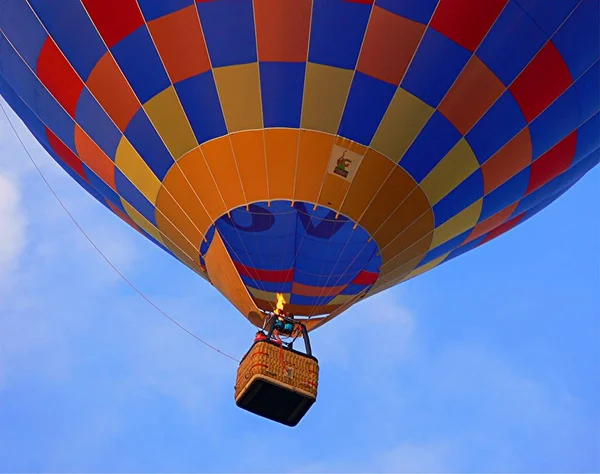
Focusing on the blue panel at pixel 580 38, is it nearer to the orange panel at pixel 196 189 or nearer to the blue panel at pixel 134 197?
the orange panel at pixel 196 189

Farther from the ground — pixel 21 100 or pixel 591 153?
pixel 591 153

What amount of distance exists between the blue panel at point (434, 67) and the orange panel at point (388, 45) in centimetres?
7

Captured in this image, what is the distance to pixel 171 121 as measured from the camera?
835 centimetres

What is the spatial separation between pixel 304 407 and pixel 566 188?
4091mm

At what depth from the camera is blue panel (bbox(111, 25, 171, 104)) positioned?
26.6 ft

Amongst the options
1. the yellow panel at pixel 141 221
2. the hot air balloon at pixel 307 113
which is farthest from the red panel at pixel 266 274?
the yellow panel at pixel 141 221

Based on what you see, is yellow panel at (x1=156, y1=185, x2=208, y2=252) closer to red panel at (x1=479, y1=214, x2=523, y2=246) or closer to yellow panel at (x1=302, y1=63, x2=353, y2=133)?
yellow panel at (x1=302, y1=63, x2=353, y2=133)

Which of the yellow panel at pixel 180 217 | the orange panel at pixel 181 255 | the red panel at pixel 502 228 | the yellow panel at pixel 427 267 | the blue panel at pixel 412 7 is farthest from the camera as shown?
the red panel at pixel 502 228

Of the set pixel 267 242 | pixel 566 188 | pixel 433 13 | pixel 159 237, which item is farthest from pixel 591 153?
pixel 159 237

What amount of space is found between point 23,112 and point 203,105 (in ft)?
8.89

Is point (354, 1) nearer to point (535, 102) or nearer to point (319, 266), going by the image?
point (535, 102)

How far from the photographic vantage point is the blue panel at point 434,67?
7.92 meters

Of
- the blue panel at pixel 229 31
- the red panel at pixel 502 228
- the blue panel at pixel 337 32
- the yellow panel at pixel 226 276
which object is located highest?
the red panel at pixel 502 228

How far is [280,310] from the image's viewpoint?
8.97m
